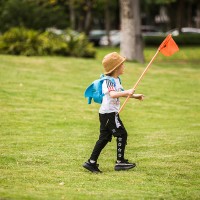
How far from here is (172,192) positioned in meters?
6.76

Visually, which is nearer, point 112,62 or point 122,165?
point 112,62

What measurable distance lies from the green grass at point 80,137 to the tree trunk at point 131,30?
4518 mm

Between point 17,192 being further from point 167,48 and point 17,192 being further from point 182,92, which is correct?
point 182,92

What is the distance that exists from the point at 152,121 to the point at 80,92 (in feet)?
11.4

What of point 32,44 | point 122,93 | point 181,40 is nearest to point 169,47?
point 122,93

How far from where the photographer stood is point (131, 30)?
2412cm

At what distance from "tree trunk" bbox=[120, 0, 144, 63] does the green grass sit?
178 inches

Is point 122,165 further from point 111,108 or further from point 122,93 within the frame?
point 122,93

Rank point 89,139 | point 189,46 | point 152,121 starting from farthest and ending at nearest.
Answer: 1. point 189,46
2. point 152,121
3. point 89,139

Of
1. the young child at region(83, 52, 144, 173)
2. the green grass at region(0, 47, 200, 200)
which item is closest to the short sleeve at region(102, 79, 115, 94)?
the young child at region(83, 52, 144, 173)

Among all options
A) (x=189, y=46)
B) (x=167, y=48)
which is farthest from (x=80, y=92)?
(x=189, y=46)

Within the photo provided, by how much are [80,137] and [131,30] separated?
14.3 m

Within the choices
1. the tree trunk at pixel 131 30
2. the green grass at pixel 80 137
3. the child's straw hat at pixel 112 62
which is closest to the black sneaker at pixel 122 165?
the green grass at pixel 80 137

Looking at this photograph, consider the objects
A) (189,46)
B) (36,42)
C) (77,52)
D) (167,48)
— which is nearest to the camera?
(167,48)
